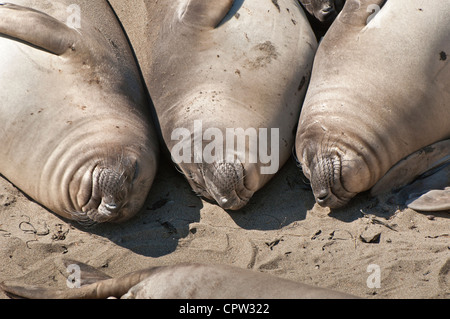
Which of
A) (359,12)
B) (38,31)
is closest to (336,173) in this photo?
(359,12)

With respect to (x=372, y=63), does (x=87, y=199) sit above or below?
below

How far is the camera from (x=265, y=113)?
5.03 m

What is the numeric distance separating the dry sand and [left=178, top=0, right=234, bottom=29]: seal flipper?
1.18m

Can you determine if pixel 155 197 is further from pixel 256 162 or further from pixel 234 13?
pixel 234 13

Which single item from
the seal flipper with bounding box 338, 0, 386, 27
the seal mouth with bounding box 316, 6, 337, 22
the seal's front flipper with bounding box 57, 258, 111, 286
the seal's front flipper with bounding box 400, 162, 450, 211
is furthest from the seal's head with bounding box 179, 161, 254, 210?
the seal mouth with bounding box 316, 6, 337, 22

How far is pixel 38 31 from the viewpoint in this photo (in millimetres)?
5195

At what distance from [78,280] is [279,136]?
1680mm

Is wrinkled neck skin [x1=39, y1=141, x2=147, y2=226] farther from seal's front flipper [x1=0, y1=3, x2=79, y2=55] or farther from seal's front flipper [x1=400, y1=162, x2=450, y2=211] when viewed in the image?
seal's front flipper [x1=400, y1=162, x2=450, y2=211]

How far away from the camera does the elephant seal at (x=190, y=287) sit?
148 inches

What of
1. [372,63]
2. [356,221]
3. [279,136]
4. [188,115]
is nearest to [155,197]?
[188,115]

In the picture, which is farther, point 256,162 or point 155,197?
point 155,197

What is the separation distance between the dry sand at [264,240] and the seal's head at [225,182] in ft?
0.49

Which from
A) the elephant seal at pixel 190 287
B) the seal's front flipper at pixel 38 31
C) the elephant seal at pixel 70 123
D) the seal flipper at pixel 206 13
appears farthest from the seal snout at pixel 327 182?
the seal's front flipper at pixel 38 31

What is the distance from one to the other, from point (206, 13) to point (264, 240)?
5.81 feet
